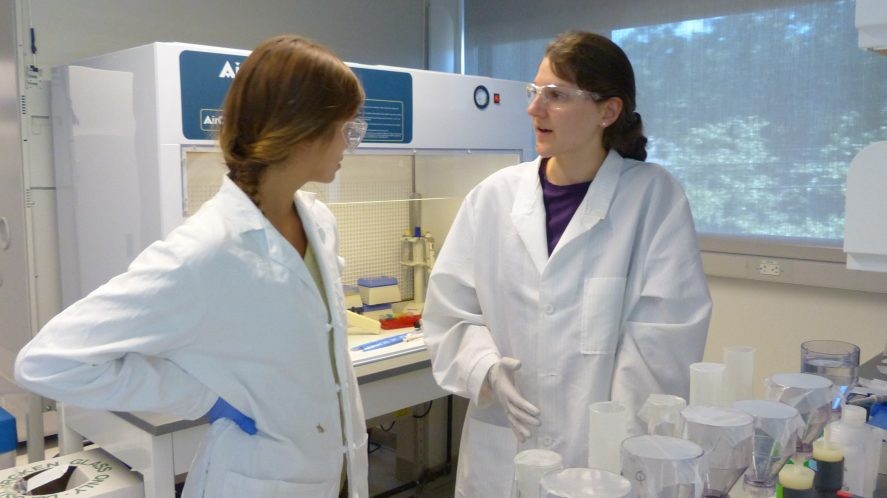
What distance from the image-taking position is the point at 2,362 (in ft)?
9.01

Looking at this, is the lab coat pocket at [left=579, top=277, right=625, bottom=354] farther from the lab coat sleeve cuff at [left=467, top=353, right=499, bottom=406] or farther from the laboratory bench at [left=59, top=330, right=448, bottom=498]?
the laboratory bench at [left=59, top=330, right=448, bottom=498]

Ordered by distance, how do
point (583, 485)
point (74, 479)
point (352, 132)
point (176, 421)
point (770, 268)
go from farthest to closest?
point (770, 268) < point (74, 479) < point (176, 421) < point (352, 132) < point (583, 485)

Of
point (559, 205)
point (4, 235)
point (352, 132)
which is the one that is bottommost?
point (4, 235)

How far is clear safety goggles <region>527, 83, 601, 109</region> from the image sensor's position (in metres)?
1.58

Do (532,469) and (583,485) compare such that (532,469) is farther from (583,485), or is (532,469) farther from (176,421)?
(176,421)

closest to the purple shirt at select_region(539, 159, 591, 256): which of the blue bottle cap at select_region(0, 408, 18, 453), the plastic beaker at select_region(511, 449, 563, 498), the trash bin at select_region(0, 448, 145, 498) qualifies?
the plastic beaker at select_region(511, 449, 563, 498)

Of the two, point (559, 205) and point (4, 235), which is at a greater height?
point (559, 205)

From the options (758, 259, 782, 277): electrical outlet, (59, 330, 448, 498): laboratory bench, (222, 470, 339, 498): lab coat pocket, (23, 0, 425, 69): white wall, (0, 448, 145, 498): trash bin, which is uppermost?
(23, 0, 425, 69): white wall

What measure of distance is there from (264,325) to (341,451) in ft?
1.01

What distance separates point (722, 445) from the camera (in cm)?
98

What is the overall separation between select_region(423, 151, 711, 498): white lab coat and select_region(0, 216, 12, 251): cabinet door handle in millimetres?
1715

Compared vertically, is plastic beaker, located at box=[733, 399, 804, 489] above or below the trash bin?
above

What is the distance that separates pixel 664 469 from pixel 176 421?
50.1 inches

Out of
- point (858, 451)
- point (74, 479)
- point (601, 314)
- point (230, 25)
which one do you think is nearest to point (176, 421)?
point (74, 479)
